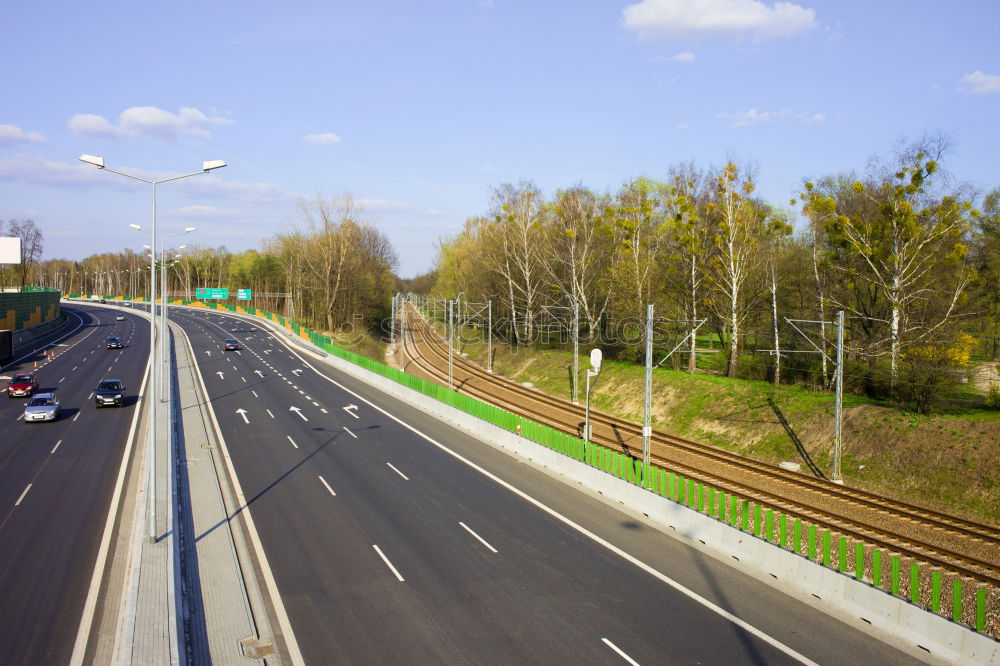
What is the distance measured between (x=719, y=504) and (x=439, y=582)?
7.90 metres

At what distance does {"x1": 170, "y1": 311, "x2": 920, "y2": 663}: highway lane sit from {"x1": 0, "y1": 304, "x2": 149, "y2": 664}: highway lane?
4.12 m

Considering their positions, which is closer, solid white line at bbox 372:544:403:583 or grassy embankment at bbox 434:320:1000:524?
solid white line at bbox 372:544:403:583

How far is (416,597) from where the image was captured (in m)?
14.1

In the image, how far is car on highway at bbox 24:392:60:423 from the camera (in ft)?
105

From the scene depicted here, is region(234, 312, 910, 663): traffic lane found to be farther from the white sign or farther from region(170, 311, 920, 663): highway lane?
the white sign

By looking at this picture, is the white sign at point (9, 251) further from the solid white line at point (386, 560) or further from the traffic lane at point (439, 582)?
the solid white line at point (386, 560)

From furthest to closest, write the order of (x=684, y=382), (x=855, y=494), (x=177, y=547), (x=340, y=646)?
(x=684, y=382) → (x=855, y=494) → (x=177, y=547) → (x=340, y=646)

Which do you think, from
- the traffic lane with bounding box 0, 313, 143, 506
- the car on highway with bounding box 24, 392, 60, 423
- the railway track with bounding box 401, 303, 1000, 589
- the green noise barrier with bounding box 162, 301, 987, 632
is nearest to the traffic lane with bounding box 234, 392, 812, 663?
the green noise barrier with bounding box 162, 301, 987, 632

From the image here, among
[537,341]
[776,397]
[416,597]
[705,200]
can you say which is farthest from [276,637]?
[537,341]

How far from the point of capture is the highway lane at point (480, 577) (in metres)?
12.2

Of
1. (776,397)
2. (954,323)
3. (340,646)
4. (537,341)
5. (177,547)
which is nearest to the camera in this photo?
(340,646)

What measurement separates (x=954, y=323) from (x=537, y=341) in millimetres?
37453

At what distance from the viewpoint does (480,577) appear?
15312mm

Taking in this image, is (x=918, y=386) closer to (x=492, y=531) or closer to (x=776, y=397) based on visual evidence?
(x=776, y=397)
